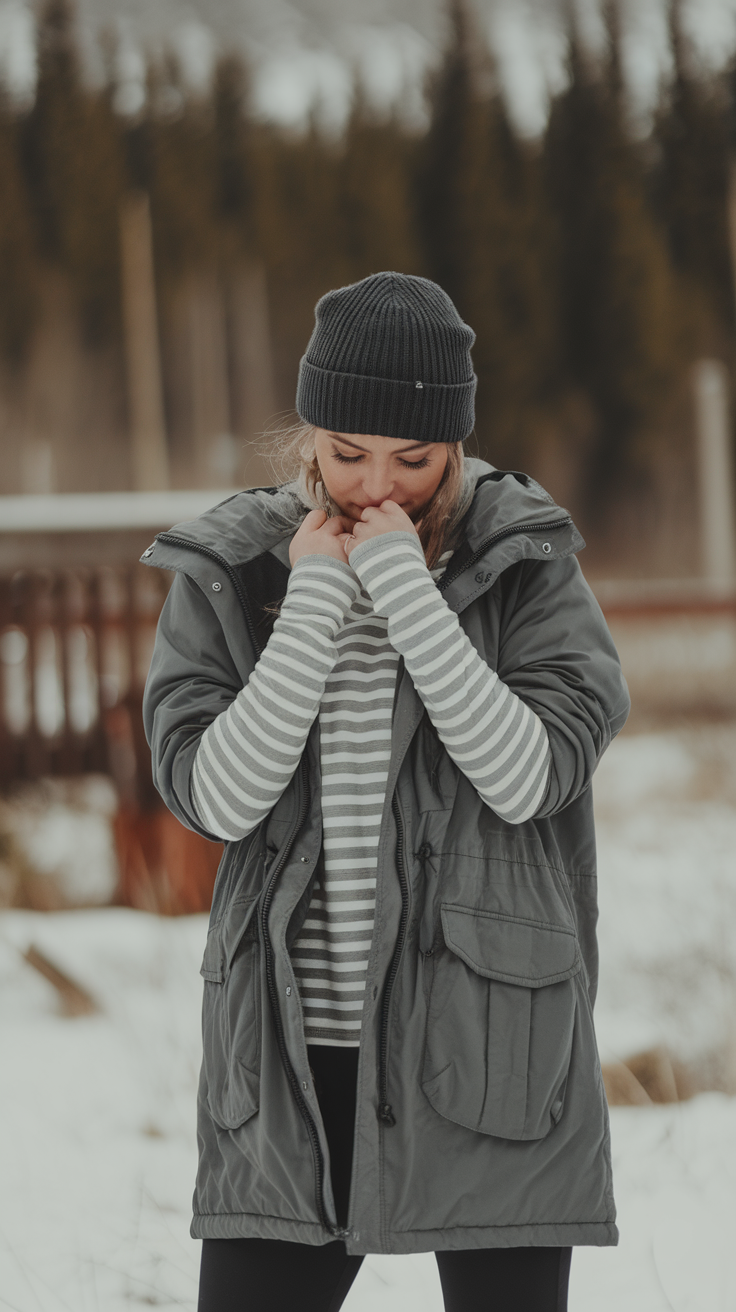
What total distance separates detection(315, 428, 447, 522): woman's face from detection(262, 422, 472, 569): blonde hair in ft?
0.06

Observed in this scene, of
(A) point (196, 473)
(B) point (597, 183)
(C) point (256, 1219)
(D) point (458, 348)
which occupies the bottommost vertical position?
(A) point (196, 473)

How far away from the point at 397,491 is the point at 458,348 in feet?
0.60

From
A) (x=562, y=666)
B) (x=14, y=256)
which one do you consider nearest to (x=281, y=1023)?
(x=562, y=666)

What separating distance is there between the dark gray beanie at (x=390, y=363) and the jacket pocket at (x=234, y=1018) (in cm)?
55

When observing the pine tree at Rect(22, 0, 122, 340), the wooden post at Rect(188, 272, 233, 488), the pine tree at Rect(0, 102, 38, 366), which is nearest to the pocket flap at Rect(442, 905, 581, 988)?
the wooden post at Rect(188, 272, 233, 488)

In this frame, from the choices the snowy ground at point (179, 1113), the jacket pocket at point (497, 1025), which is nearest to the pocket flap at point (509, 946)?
the jacket pocket at point (497, 1025)

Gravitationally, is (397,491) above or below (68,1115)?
above

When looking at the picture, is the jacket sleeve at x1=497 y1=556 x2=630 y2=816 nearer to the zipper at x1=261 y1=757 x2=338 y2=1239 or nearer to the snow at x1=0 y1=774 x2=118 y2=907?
the zipper at x1=261 y1=757 x2=338 y2=1239

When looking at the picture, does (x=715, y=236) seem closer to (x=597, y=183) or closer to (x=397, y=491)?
(x=597, y=183)

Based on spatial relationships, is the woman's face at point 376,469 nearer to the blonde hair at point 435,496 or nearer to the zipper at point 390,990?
the blonde hair at point 435,496

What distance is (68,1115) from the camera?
2955mm

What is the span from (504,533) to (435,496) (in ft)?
0.39

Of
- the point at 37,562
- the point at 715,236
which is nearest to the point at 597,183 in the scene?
the point at 715,236

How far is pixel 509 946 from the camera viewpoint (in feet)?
3.78
